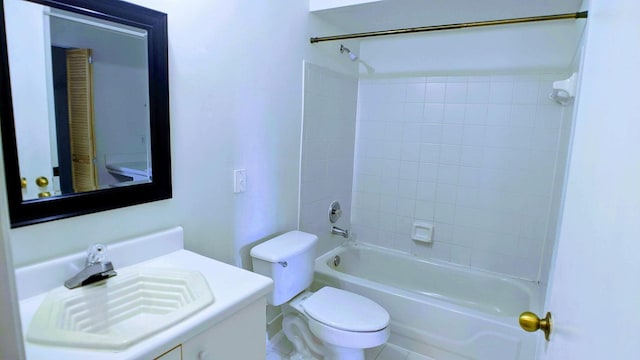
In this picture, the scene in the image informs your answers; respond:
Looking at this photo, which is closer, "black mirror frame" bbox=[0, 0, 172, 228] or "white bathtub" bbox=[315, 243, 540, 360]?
"black mirror frame" bbox=[0, 0, 172, 228]

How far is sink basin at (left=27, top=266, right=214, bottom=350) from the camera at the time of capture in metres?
0.88

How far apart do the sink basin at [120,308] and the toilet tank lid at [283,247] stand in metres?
0.58

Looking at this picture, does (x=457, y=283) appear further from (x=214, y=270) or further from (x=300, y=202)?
(x=214, y=270)

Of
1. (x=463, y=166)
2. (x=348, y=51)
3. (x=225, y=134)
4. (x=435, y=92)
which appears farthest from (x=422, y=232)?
(x=225, y=134)

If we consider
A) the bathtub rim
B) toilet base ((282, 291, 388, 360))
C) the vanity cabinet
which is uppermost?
the vanity cabinet

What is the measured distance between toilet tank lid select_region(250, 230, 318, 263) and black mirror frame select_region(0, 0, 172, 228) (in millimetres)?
584

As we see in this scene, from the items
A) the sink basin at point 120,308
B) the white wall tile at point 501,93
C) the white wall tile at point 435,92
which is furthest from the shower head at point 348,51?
the sink basin at point 120,308

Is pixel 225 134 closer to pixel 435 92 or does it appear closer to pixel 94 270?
pixel 94 270

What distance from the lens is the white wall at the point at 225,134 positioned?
1.37 m

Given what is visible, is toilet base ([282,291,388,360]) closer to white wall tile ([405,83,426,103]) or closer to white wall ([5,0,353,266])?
white wall ([5,0,353,266])

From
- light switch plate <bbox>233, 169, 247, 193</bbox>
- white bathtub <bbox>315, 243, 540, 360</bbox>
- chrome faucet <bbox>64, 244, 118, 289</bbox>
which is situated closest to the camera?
chrome faucet <bbox>64, 244, 118, 289</bbox>

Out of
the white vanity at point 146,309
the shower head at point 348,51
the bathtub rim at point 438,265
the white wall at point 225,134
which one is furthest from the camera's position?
the shower head at point 348,51

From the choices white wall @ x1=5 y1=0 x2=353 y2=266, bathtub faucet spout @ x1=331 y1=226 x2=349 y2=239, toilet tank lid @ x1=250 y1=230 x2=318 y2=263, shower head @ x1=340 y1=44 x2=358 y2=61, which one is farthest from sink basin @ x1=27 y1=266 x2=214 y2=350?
shower head @ x1=340 y1=44 x2=358 y2=61

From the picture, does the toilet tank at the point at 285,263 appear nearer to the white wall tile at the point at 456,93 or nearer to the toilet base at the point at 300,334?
the toilet base at the point at 300,334
